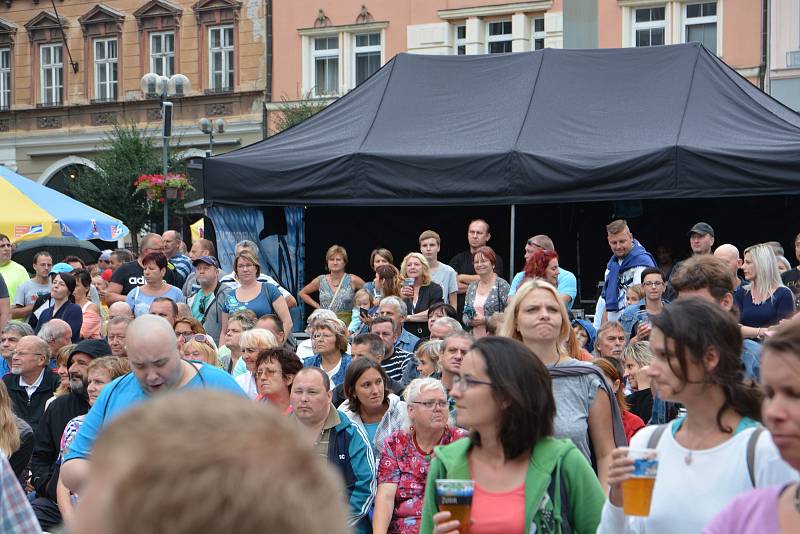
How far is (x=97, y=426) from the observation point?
5418mm

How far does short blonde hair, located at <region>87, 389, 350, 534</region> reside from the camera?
120cm

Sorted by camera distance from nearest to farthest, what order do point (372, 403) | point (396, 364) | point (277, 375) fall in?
point (372, 403), point (277, 375), point (396, 364)

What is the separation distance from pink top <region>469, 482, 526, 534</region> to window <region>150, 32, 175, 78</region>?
1282 inches

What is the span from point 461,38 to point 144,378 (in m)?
27.5

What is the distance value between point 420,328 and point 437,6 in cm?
2161

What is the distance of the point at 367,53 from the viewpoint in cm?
3288

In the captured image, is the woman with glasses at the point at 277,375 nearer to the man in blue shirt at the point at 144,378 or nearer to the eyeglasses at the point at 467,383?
the man in blue shirt at the point at 144,378

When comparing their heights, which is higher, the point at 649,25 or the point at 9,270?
the point at 649,25

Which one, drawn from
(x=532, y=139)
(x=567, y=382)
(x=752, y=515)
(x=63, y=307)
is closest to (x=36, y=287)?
(x=63, y=307)

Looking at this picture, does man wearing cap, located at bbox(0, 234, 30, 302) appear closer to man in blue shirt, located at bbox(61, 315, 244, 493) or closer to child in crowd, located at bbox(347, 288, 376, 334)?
child in crowd, located at bbox(347, 288, 376, 334)

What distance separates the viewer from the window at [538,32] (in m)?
30.8

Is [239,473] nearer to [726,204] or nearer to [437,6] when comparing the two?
[726,204]

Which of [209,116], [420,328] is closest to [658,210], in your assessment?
[420,328]

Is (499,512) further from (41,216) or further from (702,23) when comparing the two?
(702,23)
